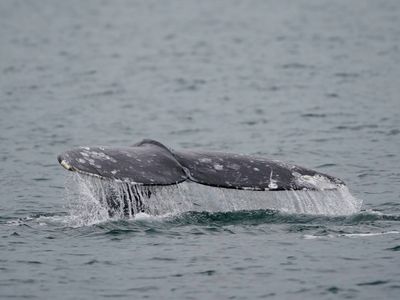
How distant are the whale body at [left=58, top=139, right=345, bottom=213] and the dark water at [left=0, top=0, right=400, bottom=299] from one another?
78cm

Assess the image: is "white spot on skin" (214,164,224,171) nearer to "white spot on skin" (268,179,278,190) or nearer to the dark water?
"white spot on skin" (268,179,278,190)

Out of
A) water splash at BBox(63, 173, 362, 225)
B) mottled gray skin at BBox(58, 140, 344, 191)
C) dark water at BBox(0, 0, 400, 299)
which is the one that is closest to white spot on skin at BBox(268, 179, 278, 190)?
mottled gray skin at BBox(58, 140, 344, 191)

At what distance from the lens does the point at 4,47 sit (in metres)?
42.0

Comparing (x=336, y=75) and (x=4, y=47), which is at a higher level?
(x=4, y=47)

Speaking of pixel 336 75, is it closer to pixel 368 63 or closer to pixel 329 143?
pixel 368 63

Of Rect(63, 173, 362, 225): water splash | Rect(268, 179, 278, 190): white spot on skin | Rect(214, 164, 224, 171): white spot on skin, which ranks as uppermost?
Rect(214, 164, 224, 171): white spot on skin

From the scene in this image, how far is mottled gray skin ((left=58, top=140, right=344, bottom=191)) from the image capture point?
34.3ft

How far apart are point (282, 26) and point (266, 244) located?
39.8 meters

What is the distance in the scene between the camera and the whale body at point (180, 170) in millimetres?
10453

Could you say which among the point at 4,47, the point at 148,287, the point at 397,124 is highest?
the point at 4,47

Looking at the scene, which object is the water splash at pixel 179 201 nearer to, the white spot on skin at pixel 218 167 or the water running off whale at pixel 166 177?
the water running off whale at pixel 166 177

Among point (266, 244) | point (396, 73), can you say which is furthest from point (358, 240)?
point (396, 73)

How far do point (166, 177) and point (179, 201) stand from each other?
266cm

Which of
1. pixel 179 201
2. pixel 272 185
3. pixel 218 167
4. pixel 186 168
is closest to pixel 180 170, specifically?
pixel 186 168
